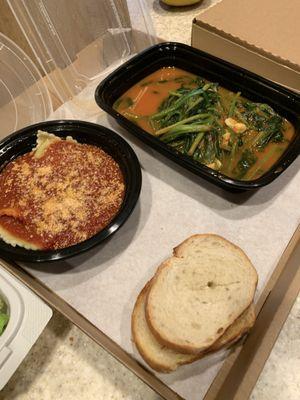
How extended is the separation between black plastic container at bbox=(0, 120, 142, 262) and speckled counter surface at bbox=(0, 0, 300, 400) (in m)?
0.30

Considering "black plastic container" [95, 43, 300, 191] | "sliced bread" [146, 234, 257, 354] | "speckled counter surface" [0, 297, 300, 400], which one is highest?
"black plastic container" [95, 43, 300, 191]

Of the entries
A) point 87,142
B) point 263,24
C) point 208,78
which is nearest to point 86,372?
point 87,142

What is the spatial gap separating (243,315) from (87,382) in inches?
22.8

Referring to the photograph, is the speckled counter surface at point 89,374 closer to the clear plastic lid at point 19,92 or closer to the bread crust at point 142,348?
the bread crust at point 142,348

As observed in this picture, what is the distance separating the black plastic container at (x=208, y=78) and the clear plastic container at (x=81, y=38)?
24cm

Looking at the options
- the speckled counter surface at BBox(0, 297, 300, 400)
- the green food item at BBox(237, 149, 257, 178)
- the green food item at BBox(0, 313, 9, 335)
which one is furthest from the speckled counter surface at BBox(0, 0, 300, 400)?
the green food item at BBox(237, 149, 257, 178)

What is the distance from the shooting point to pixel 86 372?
1.22m

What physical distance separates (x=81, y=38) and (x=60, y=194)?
1008 millimetres

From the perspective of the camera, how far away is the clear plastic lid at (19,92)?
64.6 inches

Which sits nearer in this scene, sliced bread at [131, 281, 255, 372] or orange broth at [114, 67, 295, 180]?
sliced bread at [131, 281, 255, 372]

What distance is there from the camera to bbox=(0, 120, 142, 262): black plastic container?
1181 mm

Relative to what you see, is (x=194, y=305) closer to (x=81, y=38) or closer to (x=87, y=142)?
(x=87, y=142)

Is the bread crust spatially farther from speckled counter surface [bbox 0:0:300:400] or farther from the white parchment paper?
speckled counter surface [bbox 0:0:300:400]

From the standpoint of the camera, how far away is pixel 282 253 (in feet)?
4.21
